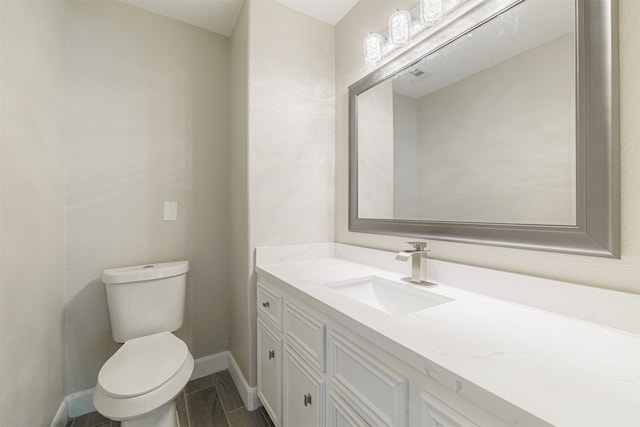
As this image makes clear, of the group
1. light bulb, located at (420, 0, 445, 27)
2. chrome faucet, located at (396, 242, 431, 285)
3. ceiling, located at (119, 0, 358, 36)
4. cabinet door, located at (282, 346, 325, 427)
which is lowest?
cabinet door, located at (282, 346, 325, 427)

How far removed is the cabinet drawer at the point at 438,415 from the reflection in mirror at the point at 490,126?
66 centimetres

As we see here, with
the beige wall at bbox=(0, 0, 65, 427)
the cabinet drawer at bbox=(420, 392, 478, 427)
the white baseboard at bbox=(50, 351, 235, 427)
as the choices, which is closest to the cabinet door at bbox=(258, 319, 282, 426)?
the white baseboard at bbox=(50, 351, 235, 427)

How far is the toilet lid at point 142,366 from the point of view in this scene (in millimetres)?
1100

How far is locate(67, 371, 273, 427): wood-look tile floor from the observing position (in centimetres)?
148

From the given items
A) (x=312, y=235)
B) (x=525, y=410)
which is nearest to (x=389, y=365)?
(x=525, y=410)

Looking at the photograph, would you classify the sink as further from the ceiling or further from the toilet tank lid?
the ceiling

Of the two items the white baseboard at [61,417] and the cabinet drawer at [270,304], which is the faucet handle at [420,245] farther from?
the white baseboard at [61,417]

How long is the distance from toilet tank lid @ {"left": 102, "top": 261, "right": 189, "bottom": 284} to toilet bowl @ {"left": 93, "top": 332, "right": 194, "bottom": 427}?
331mm

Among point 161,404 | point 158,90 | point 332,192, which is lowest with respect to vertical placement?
point 161,404

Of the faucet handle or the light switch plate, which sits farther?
the light switch plate

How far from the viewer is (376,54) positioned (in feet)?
4.71

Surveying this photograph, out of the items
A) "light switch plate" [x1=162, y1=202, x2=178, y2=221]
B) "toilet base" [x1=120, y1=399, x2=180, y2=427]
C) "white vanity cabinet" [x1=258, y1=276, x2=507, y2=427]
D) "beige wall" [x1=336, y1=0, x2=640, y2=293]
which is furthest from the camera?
"light switch plate" [x1=162, y1=202, x2=178, y2=221]

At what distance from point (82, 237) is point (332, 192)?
5.03 feet

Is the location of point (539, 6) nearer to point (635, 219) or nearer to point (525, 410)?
point (635, 219)
